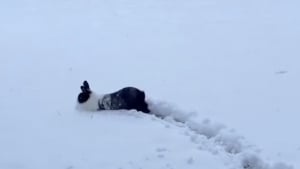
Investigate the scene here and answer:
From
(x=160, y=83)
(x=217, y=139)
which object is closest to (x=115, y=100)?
(x=160, y=83)

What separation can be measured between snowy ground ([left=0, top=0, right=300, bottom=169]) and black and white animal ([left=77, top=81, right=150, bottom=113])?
0.12 meters

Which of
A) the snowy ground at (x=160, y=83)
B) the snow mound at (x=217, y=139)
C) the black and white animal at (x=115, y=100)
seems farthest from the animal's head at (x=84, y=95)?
the snow mound at (x=217, y=139)

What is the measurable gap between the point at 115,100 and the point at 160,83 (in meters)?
1.49

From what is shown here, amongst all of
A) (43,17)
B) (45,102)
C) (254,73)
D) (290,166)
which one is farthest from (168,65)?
(43,17)

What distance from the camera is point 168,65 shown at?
10.3 metres

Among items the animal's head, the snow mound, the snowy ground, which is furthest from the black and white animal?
the snow mound

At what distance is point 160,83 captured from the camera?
919cm

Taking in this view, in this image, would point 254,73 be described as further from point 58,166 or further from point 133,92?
point 58,166

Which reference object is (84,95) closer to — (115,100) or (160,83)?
(115,100)

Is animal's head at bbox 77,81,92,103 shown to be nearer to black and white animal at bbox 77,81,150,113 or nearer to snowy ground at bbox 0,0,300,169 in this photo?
black and white animal at bbox 77,81,150,113

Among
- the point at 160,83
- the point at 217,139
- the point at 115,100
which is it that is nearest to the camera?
the point at 217,139

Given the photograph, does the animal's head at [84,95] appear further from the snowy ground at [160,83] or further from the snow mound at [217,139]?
the snow mound at [217,139]

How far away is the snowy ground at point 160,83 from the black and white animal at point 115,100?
0.12 metres

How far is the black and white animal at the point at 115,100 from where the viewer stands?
7707mm
